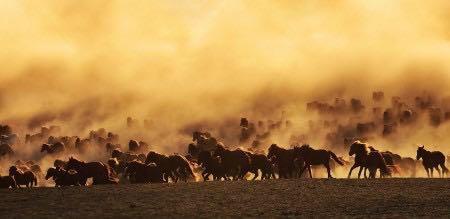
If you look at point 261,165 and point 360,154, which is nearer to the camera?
point 360,154

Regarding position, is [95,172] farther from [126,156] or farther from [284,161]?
[126,156]

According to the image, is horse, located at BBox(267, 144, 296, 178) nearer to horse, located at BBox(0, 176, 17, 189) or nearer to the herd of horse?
the herd of horse

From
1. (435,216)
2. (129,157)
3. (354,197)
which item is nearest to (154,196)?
(354,197)

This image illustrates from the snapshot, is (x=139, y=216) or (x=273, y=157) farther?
(x=273, y=157)

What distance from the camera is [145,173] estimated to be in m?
47.8

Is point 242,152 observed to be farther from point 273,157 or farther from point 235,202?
point 235,202

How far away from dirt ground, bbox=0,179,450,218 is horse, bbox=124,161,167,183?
7.05 m

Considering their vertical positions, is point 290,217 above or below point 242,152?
below

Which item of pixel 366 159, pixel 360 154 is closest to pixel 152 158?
pixel 360 154

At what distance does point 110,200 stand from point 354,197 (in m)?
11.8

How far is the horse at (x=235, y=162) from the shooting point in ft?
163

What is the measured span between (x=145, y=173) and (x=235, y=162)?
6518 mm

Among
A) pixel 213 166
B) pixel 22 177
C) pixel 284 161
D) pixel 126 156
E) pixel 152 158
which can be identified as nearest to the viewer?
pixel 213 166

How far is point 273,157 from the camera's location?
5347cm
